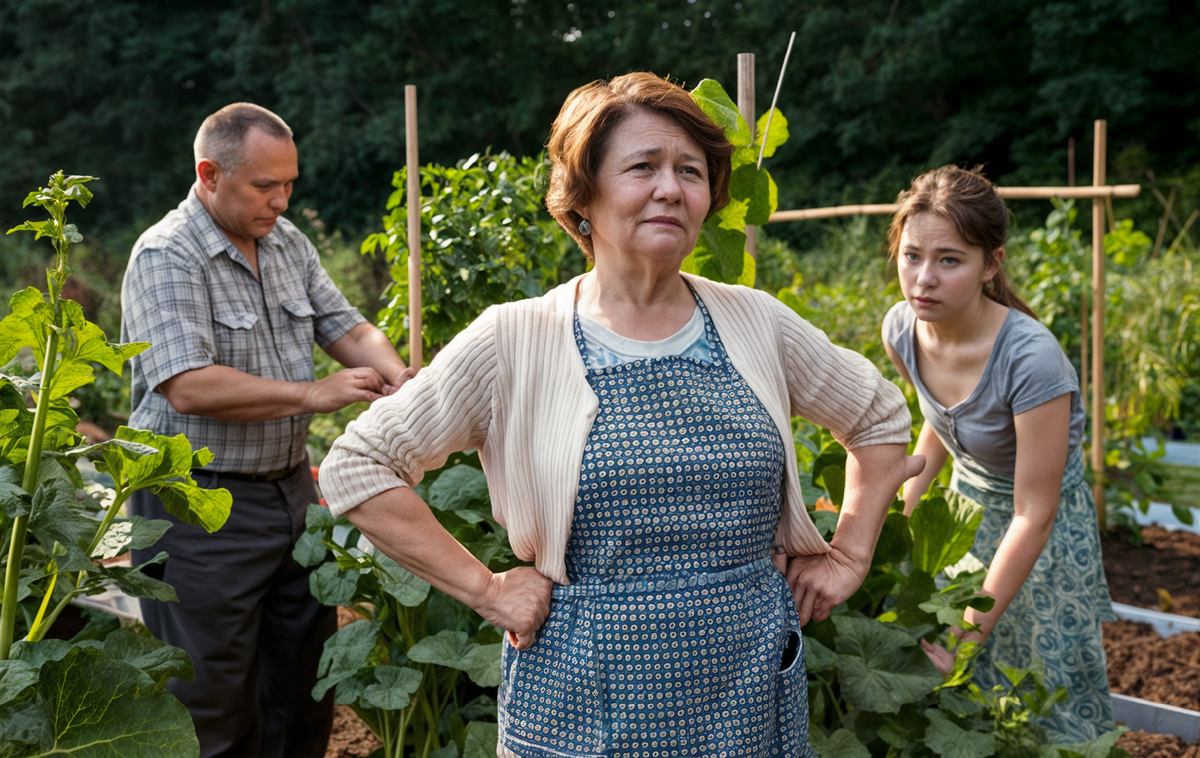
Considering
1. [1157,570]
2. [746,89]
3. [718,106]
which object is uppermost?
[746,89]

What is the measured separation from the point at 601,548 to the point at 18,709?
31.6 inches

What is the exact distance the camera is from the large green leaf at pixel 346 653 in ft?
6.29

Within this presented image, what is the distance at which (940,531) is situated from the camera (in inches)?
83.7

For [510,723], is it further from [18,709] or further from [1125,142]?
[1125,142]

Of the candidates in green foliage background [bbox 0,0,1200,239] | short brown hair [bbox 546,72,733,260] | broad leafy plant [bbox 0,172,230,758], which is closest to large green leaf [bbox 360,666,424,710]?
broad leafy plant [bbox 0,172,230,758]

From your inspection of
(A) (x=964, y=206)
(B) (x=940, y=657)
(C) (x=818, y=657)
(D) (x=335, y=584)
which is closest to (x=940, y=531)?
(B) (x=940, y=657)

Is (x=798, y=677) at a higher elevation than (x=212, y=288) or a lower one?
lower

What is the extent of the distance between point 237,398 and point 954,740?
168 cm

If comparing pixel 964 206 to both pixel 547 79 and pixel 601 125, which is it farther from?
pixel 547 79

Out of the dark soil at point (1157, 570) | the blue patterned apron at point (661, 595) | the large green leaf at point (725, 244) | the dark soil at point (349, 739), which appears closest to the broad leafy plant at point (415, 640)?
the blue patterned apron at point (661, 595)

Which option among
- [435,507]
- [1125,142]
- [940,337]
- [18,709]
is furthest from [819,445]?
[1125,142]

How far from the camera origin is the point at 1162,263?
23.0ft

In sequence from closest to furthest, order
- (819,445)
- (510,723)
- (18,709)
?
1. (18,709)
2. (510,723)
3. (819,445)

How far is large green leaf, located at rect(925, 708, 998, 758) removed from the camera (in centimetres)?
187
